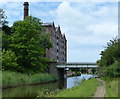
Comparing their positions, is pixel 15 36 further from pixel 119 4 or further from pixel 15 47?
pixel 119 4

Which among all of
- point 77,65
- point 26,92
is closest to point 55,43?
point 77,65

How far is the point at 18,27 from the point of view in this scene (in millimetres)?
50594

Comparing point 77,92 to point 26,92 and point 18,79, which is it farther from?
point 18,79

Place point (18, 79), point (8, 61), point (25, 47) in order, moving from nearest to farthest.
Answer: point (18, 79) → point (8, 61) → point (25, 47)

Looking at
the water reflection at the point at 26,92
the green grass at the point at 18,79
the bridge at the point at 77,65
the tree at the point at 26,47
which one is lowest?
the water reflection at the point at 26,92

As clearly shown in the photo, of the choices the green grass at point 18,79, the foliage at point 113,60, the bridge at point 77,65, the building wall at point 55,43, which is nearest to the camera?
the foliage at point 113,60

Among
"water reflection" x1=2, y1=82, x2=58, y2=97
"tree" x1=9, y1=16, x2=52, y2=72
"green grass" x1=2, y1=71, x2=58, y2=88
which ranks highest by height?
"tree" x1=9, y1=16, x2=52, y2=72

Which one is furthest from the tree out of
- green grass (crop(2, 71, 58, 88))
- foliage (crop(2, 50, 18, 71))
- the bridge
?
the bridge

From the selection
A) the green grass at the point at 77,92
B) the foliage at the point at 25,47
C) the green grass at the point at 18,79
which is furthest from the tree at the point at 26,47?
the green grass at the point at 77,92

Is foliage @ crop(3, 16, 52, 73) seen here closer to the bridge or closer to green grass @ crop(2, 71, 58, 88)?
green grass @ crop(2, 71, 58, 88)

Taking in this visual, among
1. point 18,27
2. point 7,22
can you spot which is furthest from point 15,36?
point 7,22

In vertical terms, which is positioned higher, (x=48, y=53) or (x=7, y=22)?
(x=7, y=22)

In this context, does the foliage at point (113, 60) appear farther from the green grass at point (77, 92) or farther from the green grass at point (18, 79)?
the green grass at point (18, 79)

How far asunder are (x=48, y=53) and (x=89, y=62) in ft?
72.3
